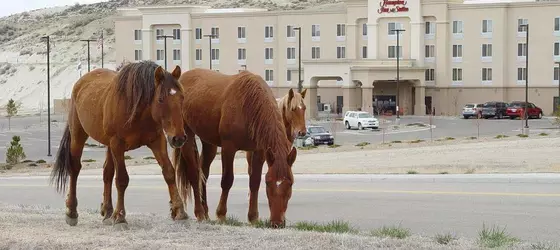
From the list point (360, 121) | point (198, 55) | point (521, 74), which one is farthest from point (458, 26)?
point (198, 55)

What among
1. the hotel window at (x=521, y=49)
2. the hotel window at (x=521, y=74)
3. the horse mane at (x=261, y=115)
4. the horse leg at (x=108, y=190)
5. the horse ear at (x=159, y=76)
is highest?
the hotel window at (x=521, y=49)

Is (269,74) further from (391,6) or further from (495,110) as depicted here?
(495,110)

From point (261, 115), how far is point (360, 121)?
57.2 metres

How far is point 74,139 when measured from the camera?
12305 mm

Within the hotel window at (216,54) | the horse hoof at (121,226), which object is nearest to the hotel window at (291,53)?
the hotel window at (216,54)

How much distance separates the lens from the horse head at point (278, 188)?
1063 cm

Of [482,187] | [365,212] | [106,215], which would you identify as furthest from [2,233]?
[482,187]

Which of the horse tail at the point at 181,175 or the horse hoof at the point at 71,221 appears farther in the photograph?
the horse tail at the point at 181,175

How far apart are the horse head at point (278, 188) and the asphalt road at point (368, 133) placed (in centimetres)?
3468

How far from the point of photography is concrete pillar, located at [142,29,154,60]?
9888cm

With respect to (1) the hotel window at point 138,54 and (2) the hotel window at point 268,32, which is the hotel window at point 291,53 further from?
(1) the hotel window at point 138,54

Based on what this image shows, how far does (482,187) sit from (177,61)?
81843 mm

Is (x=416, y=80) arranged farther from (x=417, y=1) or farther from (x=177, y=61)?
(x=177, y=61)

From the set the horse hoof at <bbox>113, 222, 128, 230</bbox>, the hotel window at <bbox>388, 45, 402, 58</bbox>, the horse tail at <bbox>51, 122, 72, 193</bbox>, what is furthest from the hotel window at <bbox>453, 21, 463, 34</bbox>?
the horse hoof at <bbox>113, 222, 128, 230</bbox>
